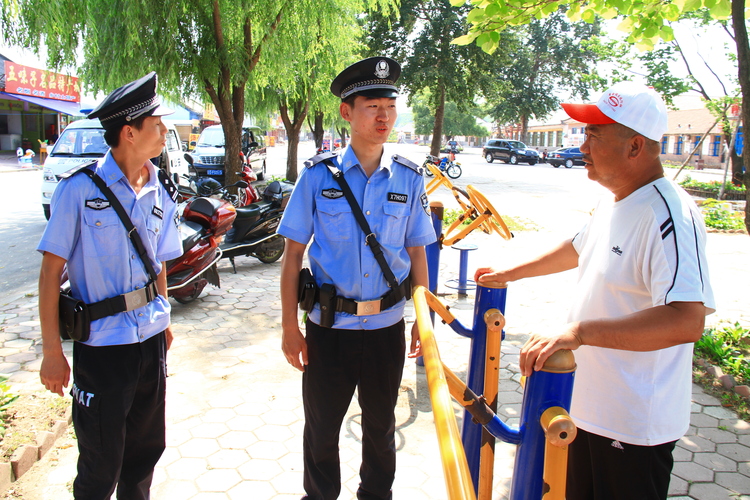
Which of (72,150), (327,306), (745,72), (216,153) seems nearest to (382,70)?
(327,306)

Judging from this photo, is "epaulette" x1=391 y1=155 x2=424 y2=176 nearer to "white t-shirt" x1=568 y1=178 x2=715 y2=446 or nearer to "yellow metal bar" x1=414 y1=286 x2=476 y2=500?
"white t-shirt" x1=568 y1=178 x2=715 y2=446

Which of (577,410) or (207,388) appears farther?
(207,388)

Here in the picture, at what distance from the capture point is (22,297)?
588 cm

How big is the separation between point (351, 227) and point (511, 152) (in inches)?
1420

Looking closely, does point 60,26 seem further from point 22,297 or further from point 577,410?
point 577,410

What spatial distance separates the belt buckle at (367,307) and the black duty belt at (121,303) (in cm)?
87

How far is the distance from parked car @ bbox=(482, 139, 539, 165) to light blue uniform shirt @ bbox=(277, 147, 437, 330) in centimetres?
3586

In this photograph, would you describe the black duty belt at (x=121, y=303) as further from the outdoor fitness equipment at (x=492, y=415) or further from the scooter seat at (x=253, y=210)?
the scooter seat at (x=253, y=210)

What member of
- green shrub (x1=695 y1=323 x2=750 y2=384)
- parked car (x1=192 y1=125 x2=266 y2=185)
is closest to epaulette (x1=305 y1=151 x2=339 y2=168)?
green shrub (x1=695 y1=323 x2=750 y2=384)

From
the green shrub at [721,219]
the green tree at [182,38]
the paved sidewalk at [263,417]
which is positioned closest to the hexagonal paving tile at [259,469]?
the paved sidewalk at [263,417]

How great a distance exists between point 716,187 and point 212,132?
56.2 feet

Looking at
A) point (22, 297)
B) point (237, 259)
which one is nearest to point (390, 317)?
point (22, 297)

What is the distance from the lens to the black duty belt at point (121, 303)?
6.68 feet

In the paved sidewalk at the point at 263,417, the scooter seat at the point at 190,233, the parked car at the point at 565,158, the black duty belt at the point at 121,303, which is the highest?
the parked car at the point at 565,158
